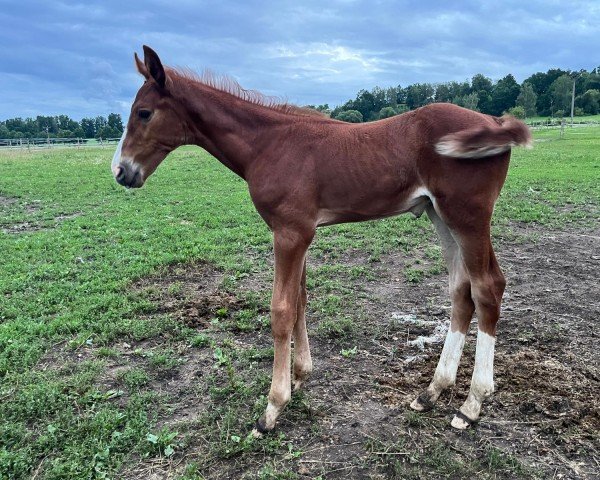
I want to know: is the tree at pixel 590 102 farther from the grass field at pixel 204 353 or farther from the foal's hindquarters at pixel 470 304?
the foal's hindquarters at pixel 470 304

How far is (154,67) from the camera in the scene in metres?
3.09

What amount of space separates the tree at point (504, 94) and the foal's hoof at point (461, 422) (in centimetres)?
4026

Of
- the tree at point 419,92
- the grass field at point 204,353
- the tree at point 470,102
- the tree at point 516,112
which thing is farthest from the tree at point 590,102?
the tree at point 516,112

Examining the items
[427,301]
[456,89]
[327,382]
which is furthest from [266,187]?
[456,89]

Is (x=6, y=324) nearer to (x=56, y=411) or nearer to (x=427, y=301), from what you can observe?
(x=56, y=411)

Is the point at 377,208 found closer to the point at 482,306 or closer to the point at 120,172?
the point at 482,306

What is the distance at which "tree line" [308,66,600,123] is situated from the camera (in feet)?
29.3

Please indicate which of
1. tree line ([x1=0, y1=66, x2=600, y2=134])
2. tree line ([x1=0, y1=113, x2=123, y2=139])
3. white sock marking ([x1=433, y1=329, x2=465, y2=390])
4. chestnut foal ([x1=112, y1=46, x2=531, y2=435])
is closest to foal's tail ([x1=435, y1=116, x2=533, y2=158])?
chestnut foal ([x1=112, y1=46, x2=531, y2=435])

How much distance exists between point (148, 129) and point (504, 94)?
5033 centimetres

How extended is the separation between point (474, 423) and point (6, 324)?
4.46 metres

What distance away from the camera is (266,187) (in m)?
3.08

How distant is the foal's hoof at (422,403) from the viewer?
3.26 m

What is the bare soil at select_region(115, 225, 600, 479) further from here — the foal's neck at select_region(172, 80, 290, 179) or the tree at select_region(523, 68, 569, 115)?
the tree at select_region(523, 68, 569, 115)

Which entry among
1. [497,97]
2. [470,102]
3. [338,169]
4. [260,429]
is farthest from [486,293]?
[497,97]
